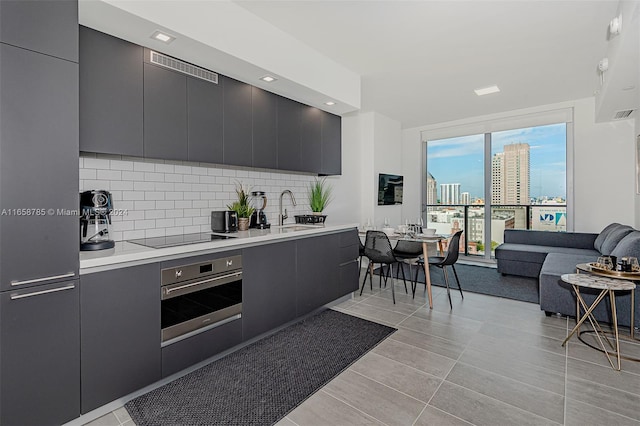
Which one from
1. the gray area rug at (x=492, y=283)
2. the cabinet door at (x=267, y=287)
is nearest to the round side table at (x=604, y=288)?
the gray area rug at (x=492, y=283)

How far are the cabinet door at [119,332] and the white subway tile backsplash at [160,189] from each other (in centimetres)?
75

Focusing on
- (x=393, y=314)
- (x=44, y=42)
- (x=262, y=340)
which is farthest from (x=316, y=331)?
(x=44, y=42)

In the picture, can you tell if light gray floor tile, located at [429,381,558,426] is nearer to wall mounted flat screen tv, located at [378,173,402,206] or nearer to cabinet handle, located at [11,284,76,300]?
cabinet handle, located at [11,284,76,300]

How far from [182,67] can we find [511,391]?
3369mm

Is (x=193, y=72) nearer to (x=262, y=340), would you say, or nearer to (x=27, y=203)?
(x=27, y=203)

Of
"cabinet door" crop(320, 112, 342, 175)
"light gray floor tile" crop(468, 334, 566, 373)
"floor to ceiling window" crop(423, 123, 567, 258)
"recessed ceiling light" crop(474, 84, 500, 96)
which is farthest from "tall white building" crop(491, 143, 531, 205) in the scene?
"light gray floor tile" crop(468, 334, 566, 373)

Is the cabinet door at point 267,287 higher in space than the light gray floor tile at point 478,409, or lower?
higher

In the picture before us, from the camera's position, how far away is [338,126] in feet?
14.0

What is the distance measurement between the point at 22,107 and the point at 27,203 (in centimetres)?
46

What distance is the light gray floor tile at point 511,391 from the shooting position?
6.10ft

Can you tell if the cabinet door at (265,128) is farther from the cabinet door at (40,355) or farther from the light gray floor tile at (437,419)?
the light gray floor tile at (437,419)

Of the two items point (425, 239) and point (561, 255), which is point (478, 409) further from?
point (561, 255)

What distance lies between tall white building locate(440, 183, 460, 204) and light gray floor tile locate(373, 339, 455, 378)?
4769 millimetres

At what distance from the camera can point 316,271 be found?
3.32 meters
